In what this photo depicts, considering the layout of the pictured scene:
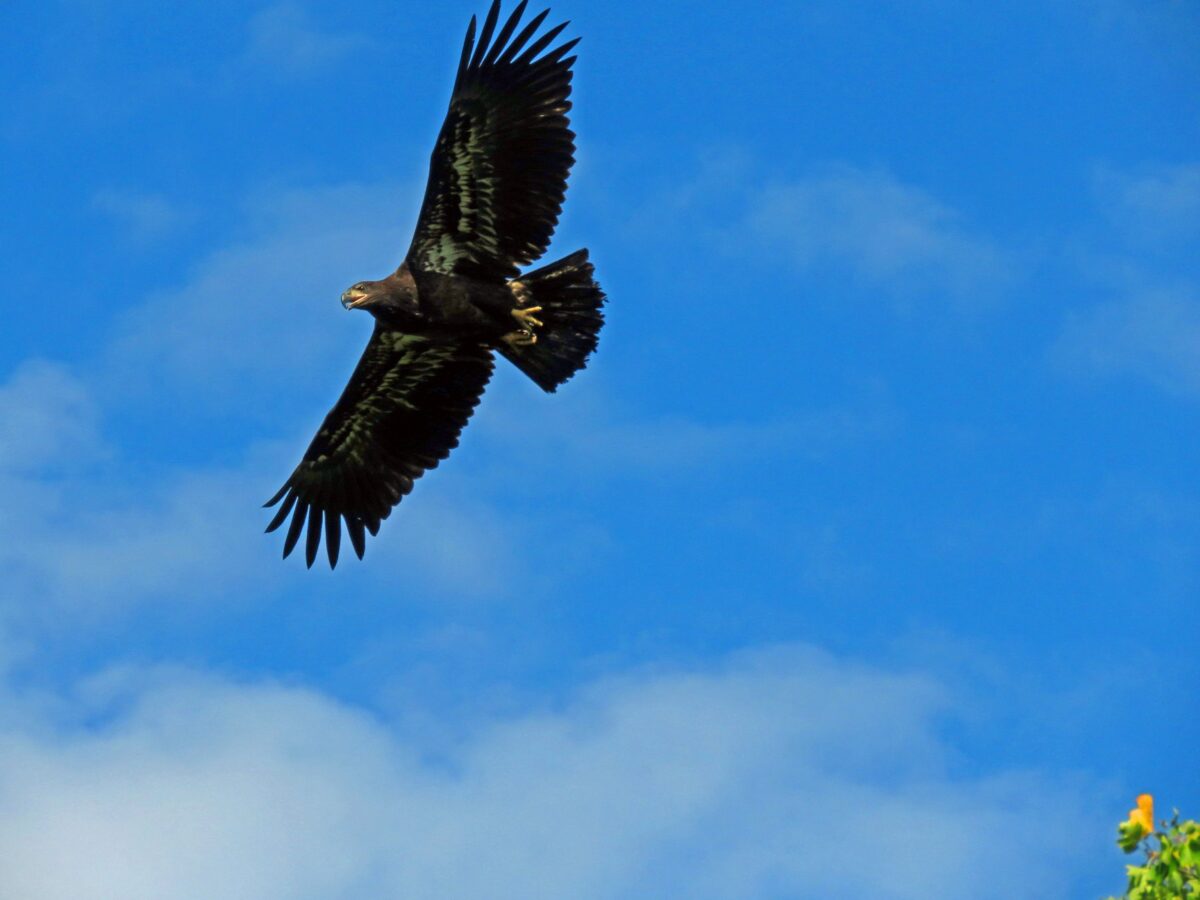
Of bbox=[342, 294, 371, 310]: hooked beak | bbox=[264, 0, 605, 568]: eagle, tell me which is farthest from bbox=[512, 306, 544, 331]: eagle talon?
bbox=[342, 294, 371, 310]: hooked beak

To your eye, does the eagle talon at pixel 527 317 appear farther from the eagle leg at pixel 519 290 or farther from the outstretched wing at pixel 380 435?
the outstretched wing at pixel 380 435

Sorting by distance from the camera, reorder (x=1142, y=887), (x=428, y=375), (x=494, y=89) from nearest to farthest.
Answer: (x=1142, y=887) < (x=494, y=89) < (x=428, y=375)

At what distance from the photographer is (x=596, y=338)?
13891 mm

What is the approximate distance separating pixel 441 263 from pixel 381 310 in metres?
0.65

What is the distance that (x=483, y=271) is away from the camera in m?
13.6

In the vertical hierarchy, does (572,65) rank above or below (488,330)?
above

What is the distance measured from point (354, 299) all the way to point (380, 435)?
2.03 meters

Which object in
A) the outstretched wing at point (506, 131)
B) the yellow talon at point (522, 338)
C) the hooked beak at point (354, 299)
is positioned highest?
the outstretched wing at point (506, 131)

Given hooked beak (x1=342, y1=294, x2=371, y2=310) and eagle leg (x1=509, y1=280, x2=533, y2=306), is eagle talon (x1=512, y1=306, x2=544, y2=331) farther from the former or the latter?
hooked beak (x1=342, y1=294, x2=371, y2=310)

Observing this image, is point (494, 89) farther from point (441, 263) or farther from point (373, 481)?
point (373, 481)

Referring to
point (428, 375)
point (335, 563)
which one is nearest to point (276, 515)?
point (335, 563)

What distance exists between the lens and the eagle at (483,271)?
1316 cm

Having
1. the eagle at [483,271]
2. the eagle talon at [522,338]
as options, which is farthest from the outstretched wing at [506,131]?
the eagle talon at [522,338]

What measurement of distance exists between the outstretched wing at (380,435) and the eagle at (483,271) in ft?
0.06
